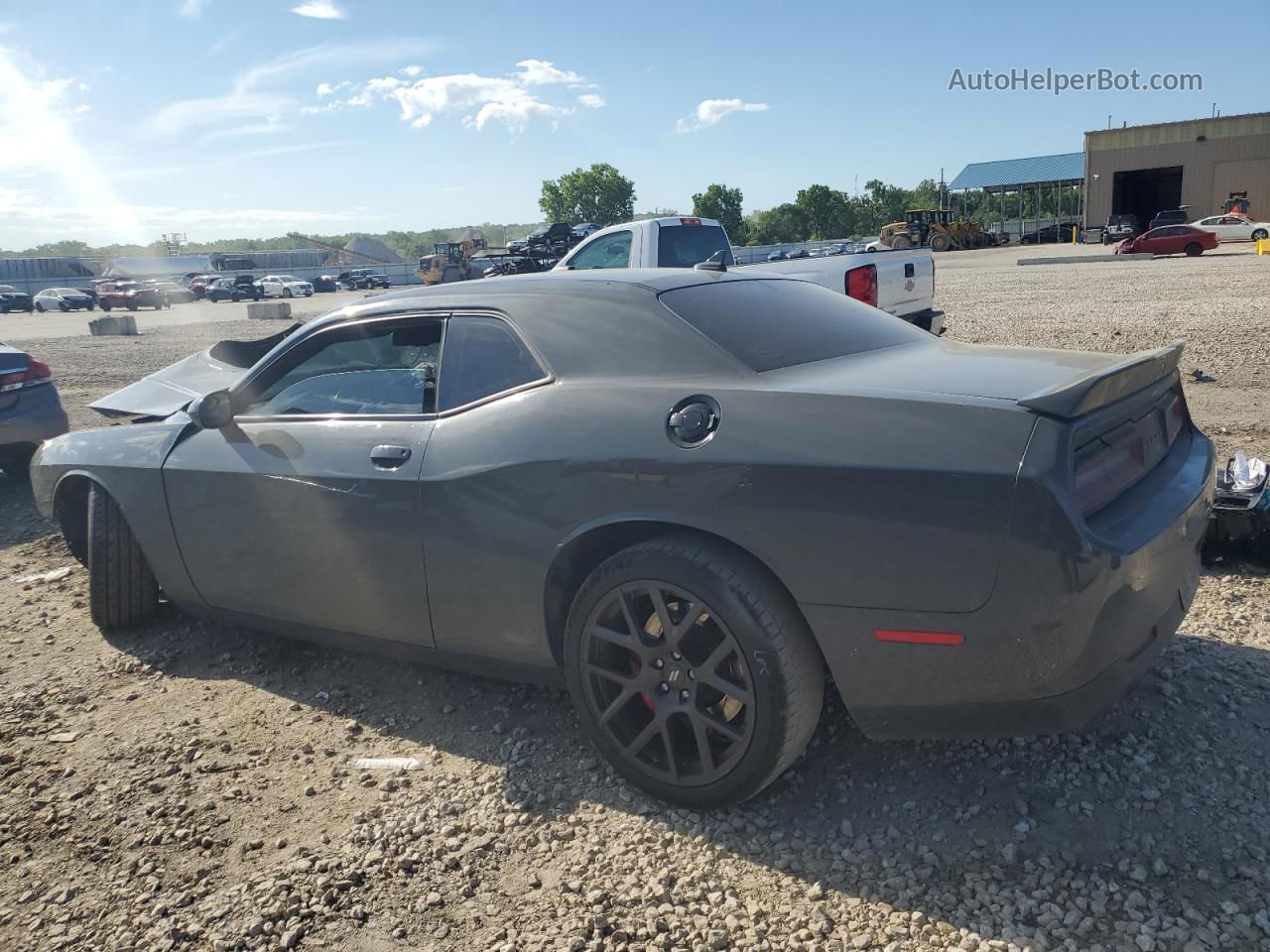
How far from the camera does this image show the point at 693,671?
265 centimetres

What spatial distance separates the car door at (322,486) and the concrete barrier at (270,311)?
27267mm

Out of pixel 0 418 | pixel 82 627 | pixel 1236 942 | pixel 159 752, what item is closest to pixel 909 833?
pixel 1236 942

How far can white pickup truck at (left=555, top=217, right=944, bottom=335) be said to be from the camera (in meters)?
7.48

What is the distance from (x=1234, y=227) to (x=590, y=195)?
93372mm

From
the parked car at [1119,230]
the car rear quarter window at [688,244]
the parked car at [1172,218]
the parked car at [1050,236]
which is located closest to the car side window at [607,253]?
the car rear quarter window at [688,244]

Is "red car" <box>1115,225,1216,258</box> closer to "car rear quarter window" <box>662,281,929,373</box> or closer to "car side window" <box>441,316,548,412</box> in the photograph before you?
"car rear quarter window" <box>662,281,929,373</box>

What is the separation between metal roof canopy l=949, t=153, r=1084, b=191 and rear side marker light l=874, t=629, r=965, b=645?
79.7 meters

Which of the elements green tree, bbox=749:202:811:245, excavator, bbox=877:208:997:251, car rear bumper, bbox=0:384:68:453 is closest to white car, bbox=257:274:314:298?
excavator, bbox=877:208:997:251

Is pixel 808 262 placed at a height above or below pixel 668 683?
above

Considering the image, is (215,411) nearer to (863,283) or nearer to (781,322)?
(781,322)

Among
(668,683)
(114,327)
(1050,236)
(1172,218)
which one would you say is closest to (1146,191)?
(1050,236)

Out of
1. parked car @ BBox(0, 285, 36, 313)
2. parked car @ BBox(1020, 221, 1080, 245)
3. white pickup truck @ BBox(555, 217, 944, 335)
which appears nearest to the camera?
white pickup truck @ BBox(555, 217, 944, 335)

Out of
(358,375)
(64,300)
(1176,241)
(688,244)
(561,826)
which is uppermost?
(688,244)

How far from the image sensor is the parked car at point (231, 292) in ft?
178
